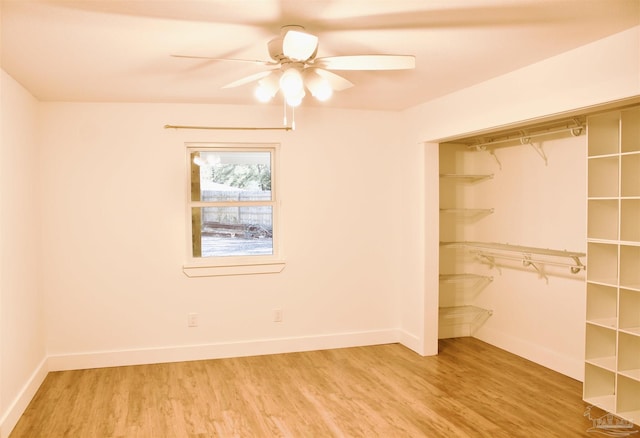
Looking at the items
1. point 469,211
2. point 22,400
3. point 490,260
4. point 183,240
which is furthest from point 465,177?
point 22,400

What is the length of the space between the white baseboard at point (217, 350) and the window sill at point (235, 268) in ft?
2.18

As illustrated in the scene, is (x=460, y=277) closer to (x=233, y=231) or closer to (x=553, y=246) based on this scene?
(x=553, y=246)

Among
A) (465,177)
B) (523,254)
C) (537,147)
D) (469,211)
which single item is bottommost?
(523,254)

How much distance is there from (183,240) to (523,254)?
3.17m

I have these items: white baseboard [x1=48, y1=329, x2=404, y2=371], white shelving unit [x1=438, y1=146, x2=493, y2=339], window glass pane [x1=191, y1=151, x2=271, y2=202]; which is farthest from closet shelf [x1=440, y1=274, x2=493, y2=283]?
window glass pane [x1=191, y1=151, x2=271, y2=202]

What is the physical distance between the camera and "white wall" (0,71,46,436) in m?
3.08

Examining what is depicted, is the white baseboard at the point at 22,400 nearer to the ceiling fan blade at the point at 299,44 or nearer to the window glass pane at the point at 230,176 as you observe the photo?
the window glass pane at the point at 230,176

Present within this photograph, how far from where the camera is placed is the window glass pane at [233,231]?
178 inches

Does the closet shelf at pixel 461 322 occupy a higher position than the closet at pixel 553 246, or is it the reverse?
the closet at pixel 553 246

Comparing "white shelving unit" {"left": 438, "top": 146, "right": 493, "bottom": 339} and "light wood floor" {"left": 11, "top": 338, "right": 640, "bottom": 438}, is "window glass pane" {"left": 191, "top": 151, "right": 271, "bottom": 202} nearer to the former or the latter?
"light wood floor" {"left": 11, "top": 338, "right": 640, "bottom": 438}

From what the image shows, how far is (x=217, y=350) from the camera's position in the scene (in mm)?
4426

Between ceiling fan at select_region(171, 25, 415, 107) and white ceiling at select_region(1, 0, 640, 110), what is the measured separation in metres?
0.15

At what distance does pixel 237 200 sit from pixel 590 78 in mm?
3075

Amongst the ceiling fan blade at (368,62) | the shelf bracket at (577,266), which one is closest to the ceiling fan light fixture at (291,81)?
the ceiling fan blade at (368,62)
